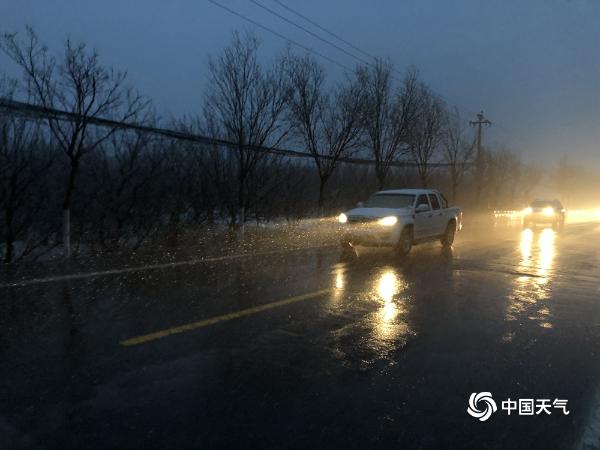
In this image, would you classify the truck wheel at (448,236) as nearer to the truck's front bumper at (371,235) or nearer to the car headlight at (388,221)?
the car headlight at (388,221)

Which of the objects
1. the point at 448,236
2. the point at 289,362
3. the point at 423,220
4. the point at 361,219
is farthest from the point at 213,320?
the point at 448,236

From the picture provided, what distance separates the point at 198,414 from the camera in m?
3.65

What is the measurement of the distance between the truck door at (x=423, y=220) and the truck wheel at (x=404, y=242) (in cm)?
34

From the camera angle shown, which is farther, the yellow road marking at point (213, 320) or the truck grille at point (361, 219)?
the truck grille at point (361, 219)

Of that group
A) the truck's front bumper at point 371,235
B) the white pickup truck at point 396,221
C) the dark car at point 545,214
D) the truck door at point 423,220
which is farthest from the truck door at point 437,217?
the dark car at point 545,214

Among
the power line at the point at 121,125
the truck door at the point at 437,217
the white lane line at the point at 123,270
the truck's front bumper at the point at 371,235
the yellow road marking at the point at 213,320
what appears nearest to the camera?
the yellow road marking at the point at 213,320

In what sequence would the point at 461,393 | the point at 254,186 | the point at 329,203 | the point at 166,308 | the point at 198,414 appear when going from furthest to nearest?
the point at 329,203, the point at 254,186, the point at 166,308, the point at 461,393, the point at 198,414

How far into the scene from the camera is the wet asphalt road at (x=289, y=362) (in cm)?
346

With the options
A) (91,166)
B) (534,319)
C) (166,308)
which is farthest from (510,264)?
(91,166)

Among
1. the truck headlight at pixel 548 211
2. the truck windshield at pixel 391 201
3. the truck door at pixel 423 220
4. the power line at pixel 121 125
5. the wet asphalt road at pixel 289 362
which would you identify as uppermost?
the power line at pixel 121 125

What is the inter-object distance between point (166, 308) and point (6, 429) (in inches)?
136

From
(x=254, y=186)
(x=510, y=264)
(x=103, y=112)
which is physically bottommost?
(x=510, y=264)

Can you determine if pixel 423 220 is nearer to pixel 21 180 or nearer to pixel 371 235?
pixel 371 235

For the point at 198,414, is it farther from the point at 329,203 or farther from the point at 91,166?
the point at 329,203
